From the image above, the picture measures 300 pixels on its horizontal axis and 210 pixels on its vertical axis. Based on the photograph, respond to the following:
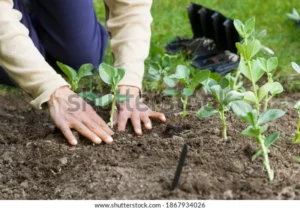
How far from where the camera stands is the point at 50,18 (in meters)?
2.71

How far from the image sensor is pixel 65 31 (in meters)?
2.74

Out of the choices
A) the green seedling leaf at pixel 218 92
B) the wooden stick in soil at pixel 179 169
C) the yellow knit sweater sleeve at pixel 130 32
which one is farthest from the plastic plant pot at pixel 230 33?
the wooden stick in soil at pixel 179 169

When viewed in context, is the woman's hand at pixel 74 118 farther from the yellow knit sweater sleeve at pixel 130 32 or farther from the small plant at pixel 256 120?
the small plant at pixel 256 120

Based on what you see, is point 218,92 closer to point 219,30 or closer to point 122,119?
point 122,119

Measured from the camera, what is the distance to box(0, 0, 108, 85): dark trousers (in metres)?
2.65

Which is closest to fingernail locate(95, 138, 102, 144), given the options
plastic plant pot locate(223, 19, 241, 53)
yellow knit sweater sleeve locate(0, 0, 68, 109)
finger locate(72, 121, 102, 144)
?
finger locate(72, 121, 102, 144)

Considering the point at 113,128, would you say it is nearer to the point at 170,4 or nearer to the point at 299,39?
the point at 299,39

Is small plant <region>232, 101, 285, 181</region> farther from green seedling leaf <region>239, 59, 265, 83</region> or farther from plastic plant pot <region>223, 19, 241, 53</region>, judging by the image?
plastic plant pot <region>223, 19, 241, 53</region>

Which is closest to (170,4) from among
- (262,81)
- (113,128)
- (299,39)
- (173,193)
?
(299,39)

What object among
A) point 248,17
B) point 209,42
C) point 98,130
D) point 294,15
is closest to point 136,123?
point 98,130

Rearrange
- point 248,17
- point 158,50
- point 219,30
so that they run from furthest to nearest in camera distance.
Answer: point 248,17 → point 219,30 → point 158,50

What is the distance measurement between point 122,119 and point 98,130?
0.14 meters

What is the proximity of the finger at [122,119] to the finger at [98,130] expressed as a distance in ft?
0.33

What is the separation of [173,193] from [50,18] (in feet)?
4.37
